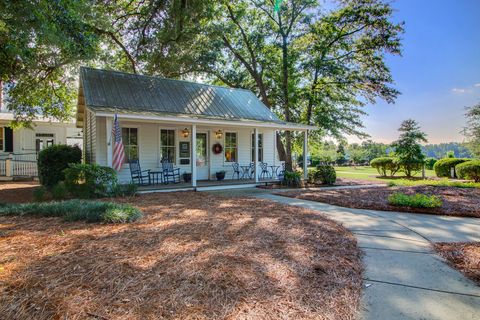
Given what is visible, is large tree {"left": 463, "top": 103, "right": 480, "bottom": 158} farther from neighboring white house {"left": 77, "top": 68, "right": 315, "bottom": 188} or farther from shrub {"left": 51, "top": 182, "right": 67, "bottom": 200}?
shrub {"left": 51, "top": 182, "right": 67, "bottom": 200}

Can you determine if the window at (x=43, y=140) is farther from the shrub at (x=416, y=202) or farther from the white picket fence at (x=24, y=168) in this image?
the shrub at (x=416, y=202)

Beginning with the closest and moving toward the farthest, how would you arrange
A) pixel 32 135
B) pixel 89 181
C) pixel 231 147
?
pixel 89 181 → pixel 231 147 → pixel 32 135

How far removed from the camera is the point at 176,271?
271 cm

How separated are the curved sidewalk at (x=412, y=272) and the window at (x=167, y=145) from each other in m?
8.29

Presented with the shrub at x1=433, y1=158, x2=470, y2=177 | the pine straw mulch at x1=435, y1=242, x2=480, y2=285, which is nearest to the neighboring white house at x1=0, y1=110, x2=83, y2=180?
the pine straw mulch at x1=435, y1=242, x2=480, y2=285

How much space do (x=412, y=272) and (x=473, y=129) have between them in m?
24.6

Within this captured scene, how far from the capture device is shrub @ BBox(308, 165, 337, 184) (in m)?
Answer: 12.5

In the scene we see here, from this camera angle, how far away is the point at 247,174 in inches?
553

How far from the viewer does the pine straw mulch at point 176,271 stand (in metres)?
2.12

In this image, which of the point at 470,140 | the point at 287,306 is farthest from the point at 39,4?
the point at 470,140

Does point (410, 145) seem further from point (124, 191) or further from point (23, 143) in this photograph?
point (23, 143)

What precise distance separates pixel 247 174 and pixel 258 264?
11063 millimetres

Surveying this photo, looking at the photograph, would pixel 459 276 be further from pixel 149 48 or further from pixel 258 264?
pixel 149 48

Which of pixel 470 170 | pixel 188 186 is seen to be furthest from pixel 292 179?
pixel 470 170
